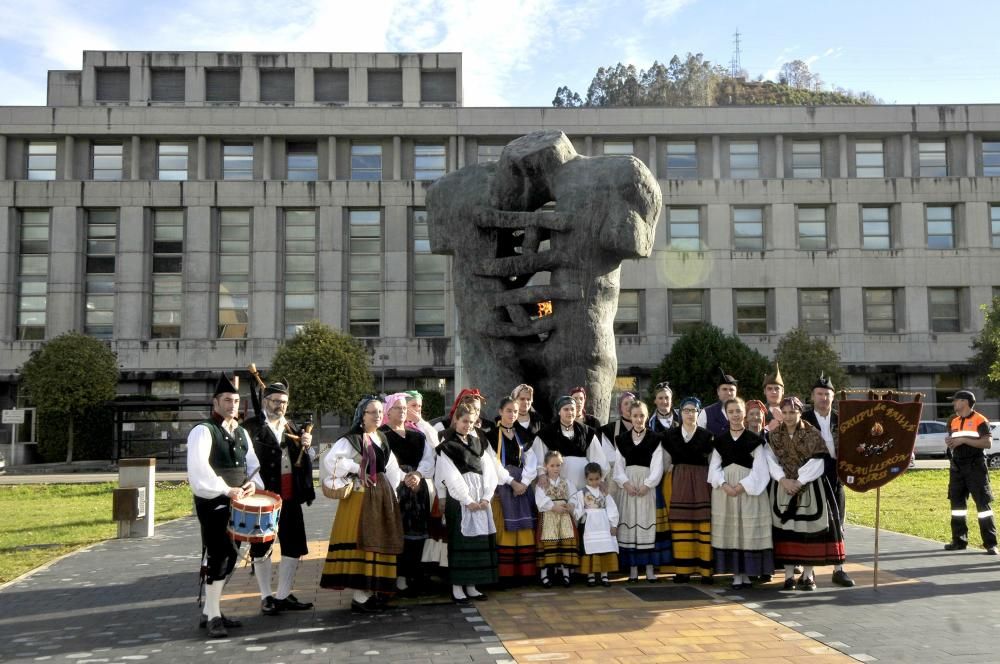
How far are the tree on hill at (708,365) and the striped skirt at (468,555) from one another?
29570 millimetres

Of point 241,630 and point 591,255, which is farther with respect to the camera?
point 591,255

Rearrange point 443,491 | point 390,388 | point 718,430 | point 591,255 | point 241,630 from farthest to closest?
point 390,388
point 591,255
point 718,430
point 443,491
point 241,630

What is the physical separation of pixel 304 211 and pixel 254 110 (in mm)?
5607

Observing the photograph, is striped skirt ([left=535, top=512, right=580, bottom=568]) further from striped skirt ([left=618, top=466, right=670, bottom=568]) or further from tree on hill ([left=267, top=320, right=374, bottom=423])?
tree on hill ([left=267, top=320, right=374, bottom=423])

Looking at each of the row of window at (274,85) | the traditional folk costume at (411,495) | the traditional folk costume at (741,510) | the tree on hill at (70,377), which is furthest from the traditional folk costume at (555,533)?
the row of window at (274,85)

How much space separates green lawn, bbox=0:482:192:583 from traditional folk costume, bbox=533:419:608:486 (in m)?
6.26

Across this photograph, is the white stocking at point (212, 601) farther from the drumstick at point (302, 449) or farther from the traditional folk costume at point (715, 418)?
the traditional folk costume at point (715, 418)

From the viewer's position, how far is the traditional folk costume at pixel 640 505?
8.80m

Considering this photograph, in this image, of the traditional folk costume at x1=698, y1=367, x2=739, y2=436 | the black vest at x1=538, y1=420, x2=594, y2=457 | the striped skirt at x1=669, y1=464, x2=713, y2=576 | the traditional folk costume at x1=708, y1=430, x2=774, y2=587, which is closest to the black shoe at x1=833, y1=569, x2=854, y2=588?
the traditional folk costume at x1=708, y1=430, x2=774, y2=587

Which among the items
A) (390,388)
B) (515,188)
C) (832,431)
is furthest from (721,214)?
(832,431)

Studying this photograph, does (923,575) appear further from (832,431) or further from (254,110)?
(254,110)

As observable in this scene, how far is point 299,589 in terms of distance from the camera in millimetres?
8945

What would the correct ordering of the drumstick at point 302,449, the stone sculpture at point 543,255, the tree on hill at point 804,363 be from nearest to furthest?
the drumstick at point 302,449
the stone sculpture at point 543,255
the tree on hill at point 804,363

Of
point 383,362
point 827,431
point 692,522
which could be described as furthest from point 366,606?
point 383,362
